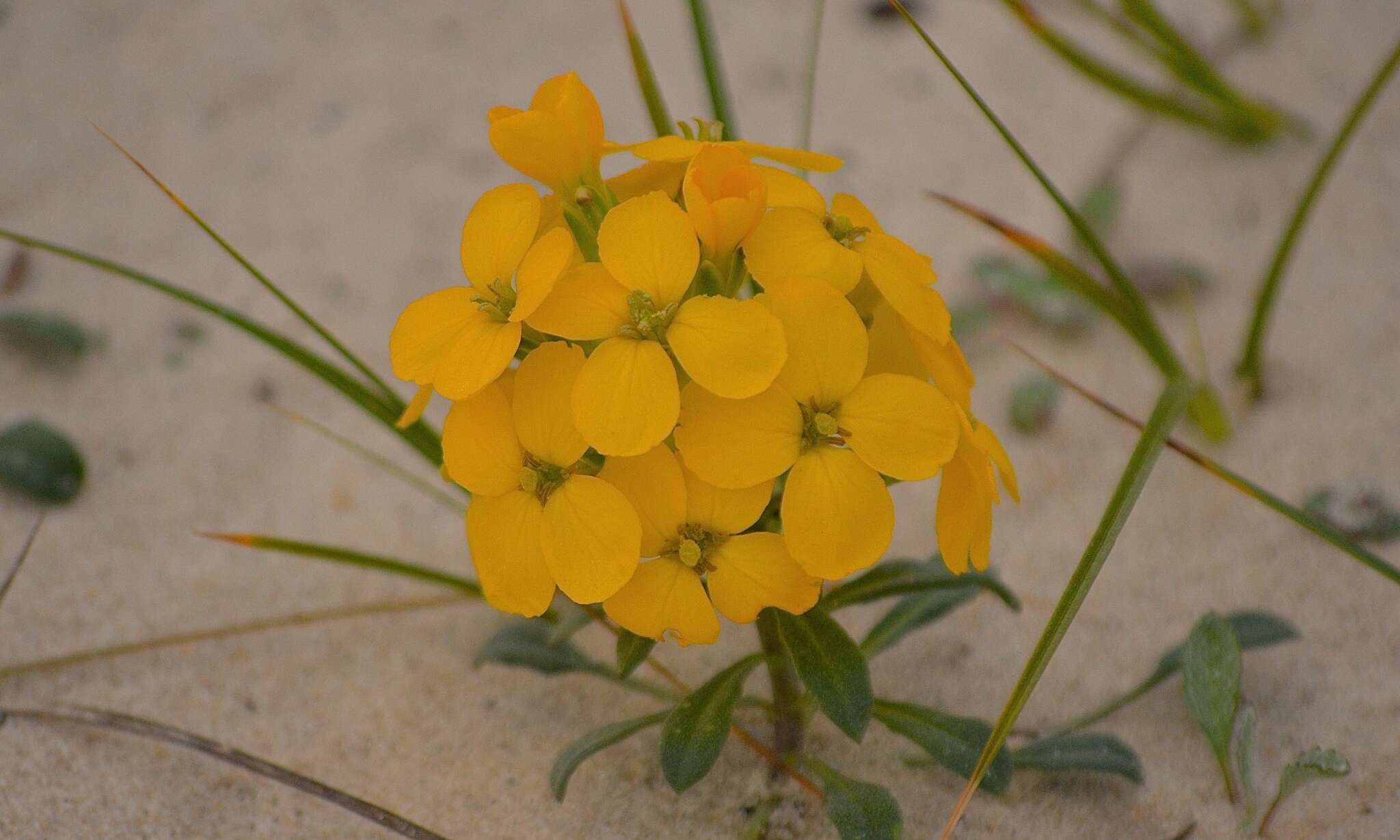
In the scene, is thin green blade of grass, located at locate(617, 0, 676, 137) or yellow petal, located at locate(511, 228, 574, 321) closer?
yellow petal, located at locate(511, 228, 574, 321)

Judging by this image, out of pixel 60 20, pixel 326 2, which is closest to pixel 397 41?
pixel 326 2

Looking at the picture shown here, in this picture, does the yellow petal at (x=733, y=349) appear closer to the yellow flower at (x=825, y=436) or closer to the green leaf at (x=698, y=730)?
the yellow flower at (x=825, y=436)

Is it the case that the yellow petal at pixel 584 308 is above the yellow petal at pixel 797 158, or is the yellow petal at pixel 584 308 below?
below

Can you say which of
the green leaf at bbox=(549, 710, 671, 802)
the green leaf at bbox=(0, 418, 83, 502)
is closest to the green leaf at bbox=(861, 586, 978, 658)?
the green leaf at bbox=(549, 710, 671, 802)

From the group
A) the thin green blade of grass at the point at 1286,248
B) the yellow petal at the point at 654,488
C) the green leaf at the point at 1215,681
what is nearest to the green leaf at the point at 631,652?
the yellow petal at the point at 654,488

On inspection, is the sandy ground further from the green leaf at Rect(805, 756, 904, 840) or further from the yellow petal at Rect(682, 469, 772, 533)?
the yellow petal at Rect(682, 469, 772, 533)
